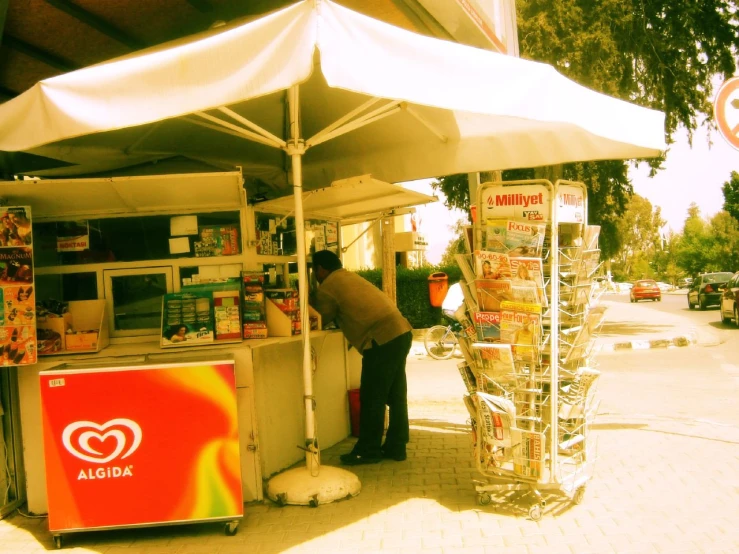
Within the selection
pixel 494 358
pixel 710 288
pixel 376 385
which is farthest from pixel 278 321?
pixel 710 288

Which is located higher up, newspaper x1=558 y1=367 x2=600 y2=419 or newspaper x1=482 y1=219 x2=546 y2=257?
newspaper x1=482 y1=219 x2=546 y2=257

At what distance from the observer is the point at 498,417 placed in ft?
13.1

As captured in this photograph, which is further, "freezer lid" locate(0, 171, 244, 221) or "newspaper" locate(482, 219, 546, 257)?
"freezer lid" locate(0, 171, 244, 221)

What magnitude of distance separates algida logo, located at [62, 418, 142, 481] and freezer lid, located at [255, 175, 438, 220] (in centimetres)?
206

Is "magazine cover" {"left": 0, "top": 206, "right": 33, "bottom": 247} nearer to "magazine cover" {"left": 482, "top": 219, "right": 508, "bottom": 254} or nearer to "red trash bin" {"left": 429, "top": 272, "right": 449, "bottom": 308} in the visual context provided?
"magazine cover" {"left": 482, "top": 219, "right": 508, "bottom": 254}

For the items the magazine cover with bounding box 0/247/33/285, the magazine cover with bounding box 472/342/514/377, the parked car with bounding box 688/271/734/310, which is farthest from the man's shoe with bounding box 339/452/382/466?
the parked car with bounding box 688/271/734/310

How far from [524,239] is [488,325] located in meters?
0.60

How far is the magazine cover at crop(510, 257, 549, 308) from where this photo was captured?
392 cm

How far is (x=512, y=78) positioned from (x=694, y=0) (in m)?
12.5

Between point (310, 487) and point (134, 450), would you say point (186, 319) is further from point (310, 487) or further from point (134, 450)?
point (310, 487)

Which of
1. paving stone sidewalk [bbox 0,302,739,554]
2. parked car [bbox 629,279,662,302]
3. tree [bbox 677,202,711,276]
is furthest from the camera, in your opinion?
tree [bbox 677,202,711,276]

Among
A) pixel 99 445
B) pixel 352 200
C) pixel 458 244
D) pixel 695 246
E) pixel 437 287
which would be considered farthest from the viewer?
pixel 695 246

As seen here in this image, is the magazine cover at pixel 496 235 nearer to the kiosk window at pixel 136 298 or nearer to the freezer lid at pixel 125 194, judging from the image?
the freezer lid at pixel 125 194

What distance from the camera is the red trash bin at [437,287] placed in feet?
55.8
